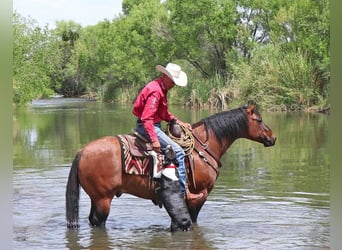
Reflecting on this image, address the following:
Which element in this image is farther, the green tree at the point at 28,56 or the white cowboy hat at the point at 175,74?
the green tree at the point at 28,56

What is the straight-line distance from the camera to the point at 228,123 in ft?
25.3

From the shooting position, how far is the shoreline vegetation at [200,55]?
3250 centimetres

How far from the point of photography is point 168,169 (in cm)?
704

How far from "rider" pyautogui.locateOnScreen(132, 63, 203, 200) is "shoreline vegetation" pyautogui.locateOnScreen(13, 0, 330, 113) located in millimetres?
24313

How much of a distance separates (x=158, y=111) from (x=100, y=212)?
1.26 m

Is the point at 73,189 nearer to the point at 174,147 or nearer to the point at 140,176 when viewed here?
the point at 140,176

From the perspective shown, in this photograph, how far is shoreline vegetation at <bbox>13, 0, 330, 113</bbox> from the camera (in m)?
32.5

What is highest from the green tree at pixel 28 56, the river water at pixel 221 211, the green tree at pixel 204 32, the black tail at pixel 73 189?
the green tree at pixel 204 32

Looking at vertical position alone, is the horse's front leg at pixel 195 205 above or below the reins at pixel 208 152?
below

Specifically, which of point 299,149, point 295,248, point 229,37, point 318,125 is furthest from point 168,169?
point 229,37

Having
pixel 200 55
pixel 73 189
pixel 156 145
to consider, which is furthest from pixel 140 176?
pixel 200 55

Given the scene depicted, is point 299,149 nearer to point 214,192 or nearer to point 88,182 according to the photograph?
point 214,192

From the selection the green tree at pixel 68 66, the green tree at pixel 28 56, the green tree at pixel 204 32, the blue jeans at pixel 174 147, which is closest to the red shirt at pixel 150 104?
the blue jeans at pixel 174 147

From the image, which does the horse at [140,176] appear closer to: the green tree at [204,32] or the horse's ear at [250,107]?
the horse's ear at [250,107]
